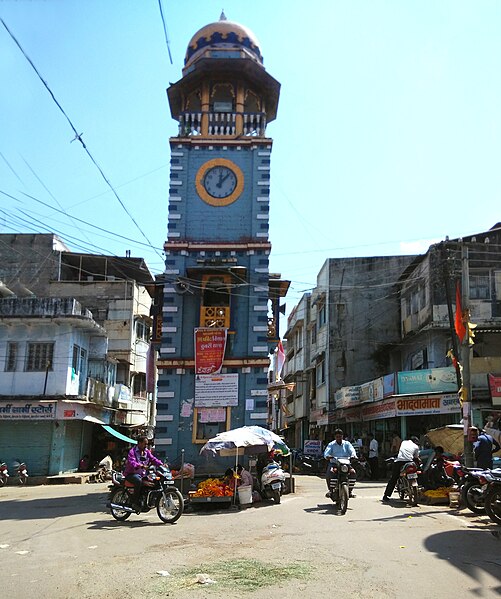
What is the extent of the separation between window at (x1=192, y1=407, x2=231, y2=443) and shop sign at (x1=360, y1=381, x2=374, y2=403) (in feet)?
44.4

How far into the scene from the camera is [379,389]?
102 ft

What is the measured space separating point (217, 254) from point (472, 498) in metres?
12.7

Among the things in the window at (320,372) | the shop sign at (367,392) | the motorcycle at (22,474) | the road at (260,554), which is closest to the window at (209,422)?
the road at (260,554)

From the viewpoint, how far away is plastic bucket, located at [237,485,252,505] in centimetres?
1509

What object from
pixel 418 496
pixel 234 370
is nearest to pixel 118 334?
pixel 234 370

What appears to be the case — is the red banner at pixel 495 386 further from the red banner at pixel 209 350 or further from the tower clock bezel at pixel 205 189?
the tower clock bezel at pixel 205 189

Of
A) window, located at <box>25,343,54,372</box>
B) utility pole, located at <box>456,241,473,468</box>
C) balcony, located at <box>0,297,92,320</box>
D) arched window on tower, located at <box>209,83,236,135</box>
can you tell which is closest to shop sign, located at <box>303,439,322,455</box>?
balcony, located at <box>0,297,92,320</box>

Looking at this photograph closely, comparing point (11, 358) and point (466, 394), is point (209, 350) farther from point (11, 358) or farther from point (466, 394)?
point (11, 358)

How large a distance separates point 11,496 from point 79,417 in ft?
27.9

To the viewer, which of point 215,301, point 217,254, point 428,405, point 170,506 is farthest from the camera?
point 428,405

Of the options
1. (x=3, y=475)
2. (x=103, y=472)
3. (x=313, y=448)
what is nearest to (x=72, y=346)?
(x=103, y=472)

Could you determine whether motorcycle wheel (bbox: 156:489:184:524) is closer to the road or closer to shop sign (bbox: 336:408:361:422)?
the road

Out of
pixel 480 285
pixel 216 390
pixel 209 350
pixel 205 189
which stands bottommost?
pixel 216 390

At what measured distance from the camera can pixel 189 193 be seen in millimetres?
23031
